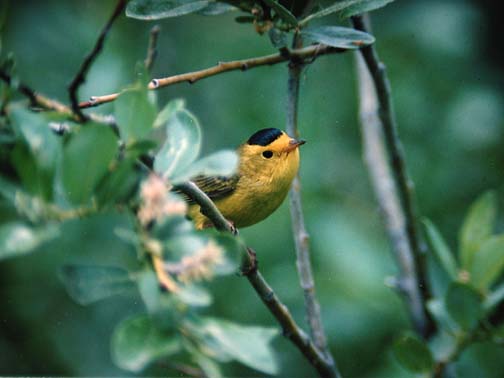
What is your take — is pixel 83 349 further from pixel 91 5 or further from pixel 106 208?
pixel 106 208

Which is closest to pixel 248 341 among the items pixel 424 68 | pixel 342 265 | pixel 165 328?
pixel 165 328

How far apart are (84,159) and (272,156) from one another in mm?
1748

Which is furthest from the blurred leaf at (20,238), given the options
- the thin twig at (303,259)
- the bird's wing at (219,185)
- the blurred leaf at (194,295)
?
the bird's wing at (219,185)

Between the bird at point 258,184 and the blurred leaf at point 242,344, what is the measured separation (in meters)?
1.59

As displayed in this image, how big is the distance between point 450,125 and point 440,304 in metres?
1.63

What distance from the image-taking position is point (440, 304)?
2.20 meters

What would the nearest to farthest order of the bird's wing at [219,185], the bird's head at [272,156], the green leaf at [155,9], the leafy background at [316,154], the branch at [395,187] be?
the green leaf at [155,9], the branch at [395,187], the bird's head at [272,156], the bird's wing at [219,185], the leafy background at [316,154]

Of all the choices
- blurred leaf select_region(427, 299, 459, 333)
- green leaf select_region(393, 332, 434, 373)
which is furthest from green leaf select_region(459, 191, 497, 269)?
green leaf select_region(393, 332, 434, 373)

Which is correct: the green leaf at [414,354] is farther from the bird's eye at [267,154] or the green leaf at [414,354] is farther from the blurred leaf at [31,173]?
the blurred leaf at [31,173]

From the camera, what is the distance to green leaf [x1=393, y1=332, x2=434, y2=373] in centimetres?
197

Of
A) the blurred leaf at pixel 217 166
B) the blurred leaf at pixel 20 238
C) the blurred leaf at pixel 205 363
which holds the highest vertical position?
the blurred leaf at pixel 217 166

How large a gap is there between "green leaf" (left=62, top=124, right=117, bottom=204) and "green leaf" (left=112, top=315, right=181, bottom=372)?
165 millimetres

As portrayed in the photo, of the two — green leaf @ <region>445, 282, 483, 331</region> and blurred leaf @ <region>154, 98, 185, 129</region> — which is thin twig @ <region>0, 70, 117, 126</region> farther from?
green leaf @ <region>445, 282, 483, 331</region>

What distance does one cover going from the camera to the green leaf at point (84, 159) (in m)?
Result: 0.85
